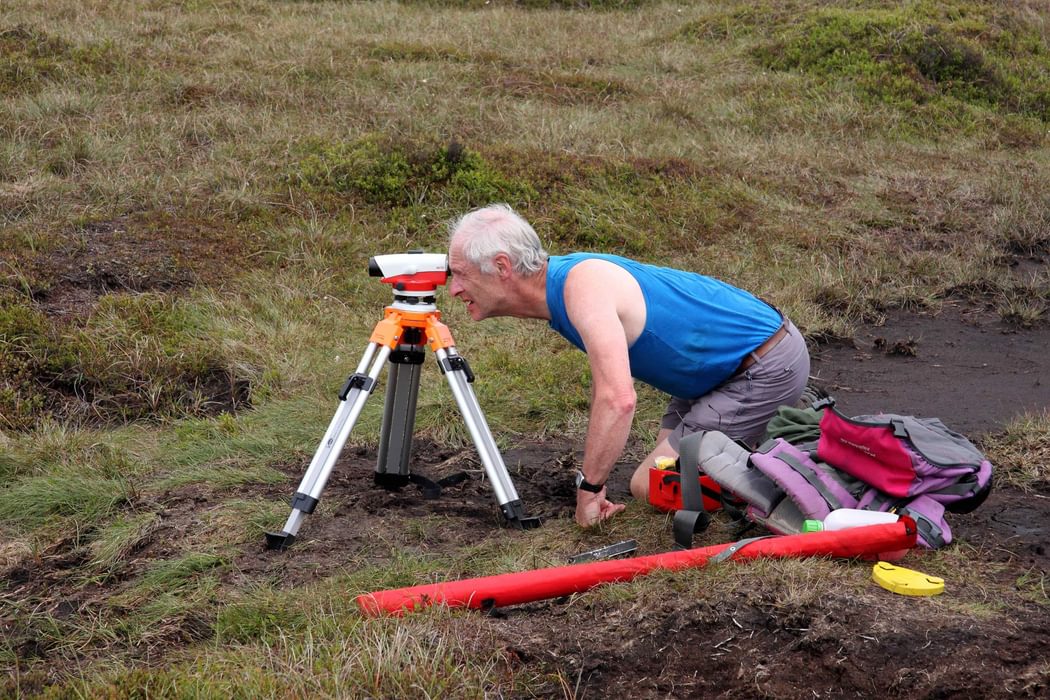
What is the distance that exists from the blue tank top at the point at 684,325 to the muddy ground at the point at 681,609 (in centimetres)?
70

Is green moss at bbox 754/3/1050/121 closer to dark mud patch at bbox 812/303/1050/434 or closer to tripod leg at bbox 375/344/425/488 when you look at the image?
dark mud patch at bbox 812/303/1050/434

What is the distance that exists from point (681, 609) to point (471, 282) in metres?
1.57

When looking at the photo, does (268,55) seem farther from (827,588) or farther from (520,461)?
(827,588)

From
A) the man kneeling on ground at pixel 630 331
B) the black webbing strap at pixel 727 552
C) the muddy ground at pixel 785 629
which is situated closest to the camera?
the muddy ground at pixel 785 629

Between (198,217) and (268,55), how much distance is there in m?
3.97

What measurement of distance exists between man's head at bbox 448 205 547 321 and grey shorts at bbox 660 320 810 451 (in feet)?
3.34

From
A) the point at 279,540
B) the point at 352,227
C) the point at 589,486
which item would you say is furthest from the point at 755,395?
the point at 352,227

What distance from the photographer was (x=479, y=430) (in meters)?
4.28

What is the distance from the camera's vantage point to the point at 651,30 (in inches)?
588

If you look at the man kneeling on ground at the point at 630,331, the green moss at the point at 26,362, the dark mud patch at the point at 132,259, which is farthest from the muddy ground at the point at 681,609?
the dark mud patch at the point at 132,259

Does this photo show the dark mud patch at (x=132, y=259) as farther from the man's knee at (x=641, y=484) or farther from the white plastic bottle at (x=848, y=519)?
the white plastic bottle at (x=848, y=519)

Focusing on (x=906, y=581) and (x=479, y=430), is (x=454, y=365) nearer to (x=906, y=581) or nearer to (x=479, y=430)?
(x=479, y=430)

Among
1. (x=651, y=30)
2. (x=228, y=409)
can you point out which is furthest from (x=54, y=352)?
(x=651, y=30)

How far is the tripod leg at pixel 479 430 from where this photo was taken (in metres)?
4.27
